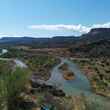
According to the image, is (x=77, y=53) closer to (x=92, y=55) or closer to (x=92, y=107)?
(x=92, y=55)

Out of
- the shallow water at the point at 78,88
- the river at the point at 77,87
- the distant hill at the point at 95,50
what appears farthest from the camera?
the distant hill at the point at 95,50

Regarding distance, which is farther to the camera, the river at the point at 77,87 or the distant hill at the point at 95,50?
the distant hill at the point at 95,50

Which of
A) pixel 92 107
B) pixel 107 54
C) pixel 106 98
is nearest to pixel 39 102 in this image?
pixel 92 107

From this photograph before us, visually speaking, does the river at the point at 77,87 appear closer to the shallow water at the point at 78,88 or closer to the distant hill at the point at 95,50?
the shallow water at the point at 78,88

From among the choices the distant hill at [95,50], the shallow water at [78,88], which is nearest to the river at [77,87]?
the shallow water at [78,88]

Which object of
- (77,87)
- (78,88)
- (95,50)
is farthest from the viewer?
(95,50)

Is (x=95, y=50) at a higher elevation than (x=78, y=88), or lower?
higher

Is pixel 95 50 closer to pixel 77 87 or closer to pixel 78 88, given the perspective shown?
pixel 77 87

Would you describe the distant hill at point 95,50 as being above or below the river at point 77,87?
above

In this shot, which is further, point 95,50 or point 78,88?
point 95,50

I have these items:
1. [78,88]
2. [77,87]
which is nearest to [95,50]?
[77,87]

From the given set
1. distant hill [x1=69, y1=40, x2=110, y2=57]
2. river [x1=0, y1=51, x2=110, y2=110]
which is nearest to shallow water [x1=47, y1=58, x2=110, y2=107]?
river [x1=0, y1=51, x2=110, y2=110]

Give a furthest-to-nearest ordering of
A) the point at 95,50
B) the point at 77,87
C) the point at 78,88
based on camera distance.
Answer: the point at 95,50 < the point at 77,87 < the point at 78,88

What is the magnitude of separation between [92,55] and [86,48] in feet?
43.4
